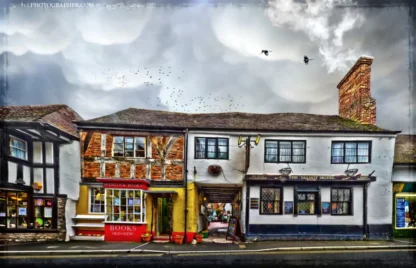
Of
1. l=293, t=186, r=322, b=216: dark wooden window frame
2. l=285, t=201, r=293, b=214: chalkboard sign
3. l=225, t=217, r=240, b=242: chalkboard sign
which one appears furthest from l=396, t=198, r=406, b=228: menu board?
l=225, t=217, r=240, b=242: chalkboard sign

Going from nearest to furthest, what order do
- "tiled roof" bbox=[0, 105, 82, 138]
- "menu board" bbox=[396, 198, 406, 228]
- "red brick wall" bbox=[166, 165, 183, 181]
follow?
"tiled roof" bbox=[0, 105, 82, 138] < "menu board" bbox=[396, 198, 406, 228] < "red brick wall" bbox=[166, 165, 183, 181]

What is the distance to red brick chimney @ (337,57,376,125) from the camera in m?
5.04

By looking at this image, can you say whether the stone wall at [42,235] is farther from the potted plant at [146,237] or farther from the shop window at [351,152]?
the shop window at [351,152]

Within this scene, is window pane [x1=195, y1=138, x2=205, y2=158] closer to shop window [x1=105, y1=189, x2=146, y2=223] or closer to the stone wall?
shop window [x1=105, y1=189, x2=146, y2=223]

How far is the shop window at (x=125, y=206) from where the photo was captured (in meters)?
5.61

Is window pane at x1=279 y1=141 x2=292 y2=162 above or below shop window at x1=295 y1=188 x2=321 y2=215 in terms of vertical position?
above

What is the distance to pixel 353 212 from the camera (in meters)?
5.91

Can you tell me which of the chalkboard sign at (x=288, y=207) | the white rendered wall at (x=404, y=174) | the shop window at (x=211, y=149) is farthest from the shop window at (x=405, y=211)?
the shop window at (x=211, y=149)

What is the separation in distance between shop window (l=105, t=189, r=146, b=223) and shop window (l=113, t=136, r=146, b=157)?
85cm

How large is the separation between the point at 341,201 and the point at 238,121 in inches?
123

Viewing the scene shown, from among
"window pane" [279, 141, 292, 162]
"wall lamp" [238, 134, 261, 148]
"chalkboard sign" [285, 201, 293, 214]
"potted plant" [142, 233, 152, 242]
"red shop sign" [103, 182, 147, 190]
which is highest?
"wall lamp" [238, 134, 261, 148]

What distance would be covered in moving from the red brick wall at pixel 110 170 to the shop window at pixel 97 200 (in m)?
0.35

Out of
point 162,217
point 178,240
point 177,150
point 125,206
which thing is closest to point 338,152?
point 177,150

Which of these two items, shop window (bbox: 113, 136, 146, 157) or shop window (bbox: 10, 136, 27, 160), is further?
shop window (bbox: 113, 136, 146, 157)
